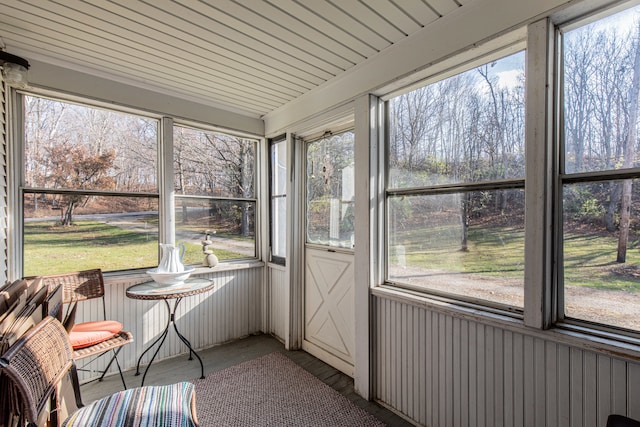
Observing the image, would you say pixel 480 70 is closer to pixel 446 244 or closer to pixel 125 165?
pixel 446 244

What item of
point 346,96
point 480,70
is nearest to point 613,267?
point 480,70

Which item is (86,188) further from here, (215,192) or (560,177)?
(560,177)

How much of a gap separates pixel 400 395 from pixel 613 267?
4.93ft

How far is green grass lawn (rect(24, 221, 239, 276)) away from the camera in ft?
7.72

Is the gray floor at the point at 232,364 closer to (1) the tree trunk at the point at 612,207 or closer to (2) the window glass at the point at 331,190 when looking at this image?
(2) the window glass at the point at 331,190

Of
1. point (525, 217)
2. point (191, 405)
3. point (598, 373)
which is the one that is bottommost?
point (191, 405)

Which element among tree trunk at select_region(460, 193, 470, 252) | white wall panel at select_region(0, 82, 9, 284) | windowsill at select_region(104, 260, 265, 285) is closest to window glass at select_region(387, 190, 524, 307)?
tree trunk at select_region(460, 193, 470, 252)

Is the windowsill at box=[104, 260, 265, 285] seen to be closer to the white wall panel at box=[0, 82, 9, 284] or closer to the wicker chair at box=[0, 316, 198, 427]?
the white wall panel at box=[0, 82, 9, 284]

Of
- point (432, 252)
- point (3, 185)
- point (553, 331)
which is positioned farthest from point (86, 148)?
point (553, 331)

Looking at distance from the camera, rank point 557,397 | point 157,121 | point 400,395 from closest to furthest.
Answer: point 557,397 → point 400,395 → point 157,121

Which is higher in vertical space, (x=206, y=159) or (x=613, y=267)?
(x=206, y=159)

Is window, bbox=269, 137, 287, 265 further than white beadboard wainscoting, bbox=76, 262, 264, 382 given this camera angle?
Yes

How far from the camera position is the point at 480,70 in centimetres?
181

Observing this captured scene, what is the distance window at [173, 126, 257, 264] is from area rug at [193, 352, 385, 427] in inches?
49.2
